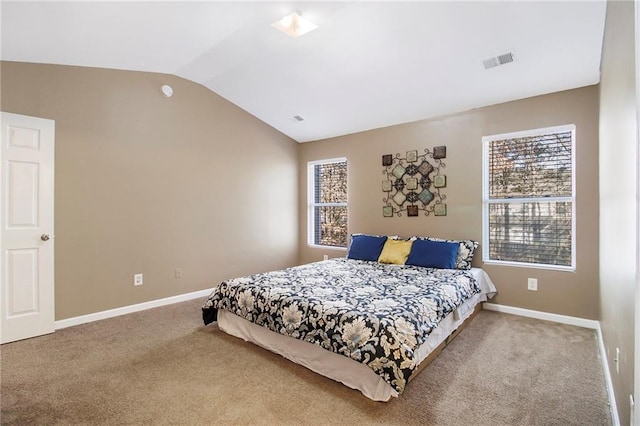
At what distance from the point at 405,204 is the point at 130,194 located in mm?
3419

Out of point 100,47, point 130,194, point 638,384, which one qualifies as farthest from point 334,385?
point 100,47

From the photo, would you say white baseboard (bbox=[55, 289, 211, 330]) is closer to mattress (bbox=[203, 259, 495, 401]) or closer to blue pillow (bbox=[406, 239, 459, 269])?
mattress (bbox=[203, 259, 495, 401])

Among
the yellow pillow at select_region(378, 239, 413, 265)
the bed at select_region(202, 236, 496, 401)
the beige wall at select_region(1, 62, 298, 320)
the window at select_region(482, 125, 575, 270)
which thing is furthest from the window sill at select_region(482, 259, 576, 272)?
the beige wall at select_region(1, 62, 298, 320)

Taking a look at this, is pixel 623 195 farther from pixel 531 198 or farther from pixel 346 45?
pixel 346 45

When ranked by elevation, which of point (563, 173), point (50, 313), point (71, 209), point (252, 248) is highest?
point (563, 173)

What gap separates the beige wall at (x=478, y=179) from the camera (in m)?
3.14

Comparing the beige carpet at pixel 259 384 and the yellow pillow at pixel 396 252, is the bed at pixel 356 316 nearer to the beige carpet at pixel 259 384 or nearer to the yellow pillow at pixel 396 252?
the beige carpet at pixel 259 384

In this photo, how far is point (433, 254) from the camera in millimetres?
3664

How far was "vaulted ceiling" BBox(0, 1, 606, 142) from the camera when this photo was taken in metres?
2.42

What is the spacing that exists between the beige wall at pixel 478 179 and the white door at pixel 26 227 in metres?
3.50

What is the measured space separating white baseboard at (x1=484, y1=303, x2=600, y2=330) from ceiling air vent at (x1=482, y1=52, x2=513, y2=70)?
257 cm

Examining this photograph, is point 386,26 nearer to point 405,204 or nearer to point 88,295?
point 405,204

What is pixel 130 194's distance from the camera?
142 inches

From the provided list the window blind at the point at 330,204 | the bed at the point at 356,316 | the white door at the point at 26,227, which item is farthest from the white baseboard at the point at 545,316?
the white door at the point at 26,227
